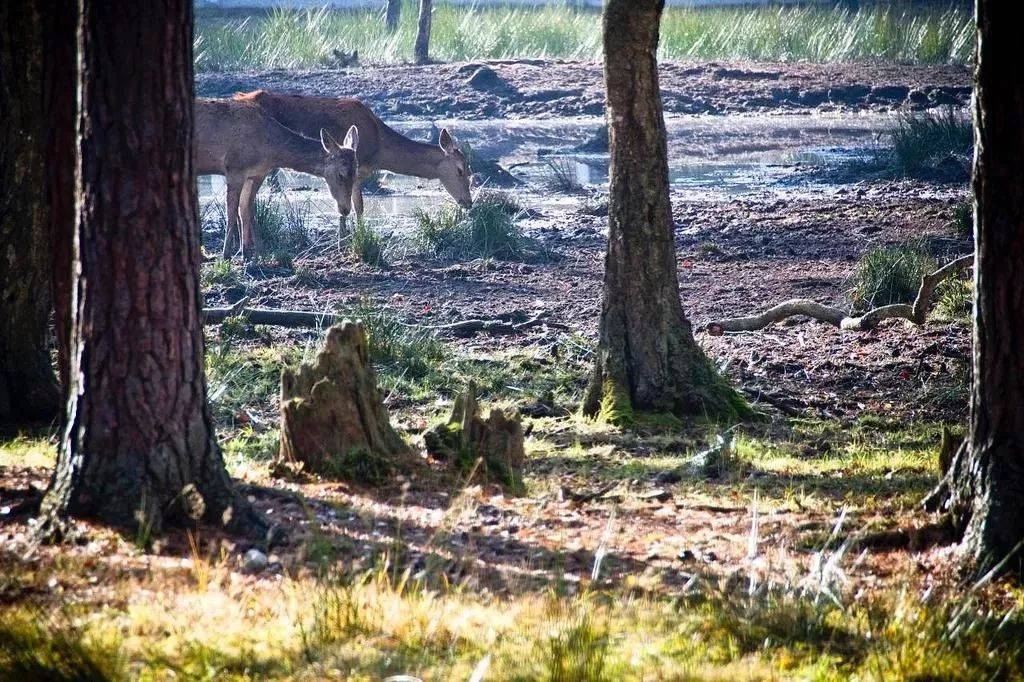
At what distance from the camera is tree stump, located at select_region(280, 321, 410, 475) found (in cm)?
694

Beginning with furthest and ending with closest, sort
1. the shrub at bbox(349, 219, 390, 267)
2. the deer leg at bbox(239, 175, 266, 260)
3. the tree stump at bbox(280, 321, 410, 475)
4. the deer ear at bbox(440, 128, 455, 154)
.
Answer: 1. the deer ear at bbox(440, 128, 455, 154)
2. the deer leg at bbox(239, 175, 266, 260)
3. the shrub at bbox(349, 219, 390, 267)
4. the tree stump at bbox(280, 321, 410, 475)

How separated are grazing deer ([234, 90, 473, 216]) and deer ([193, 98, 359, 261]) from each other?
77cm

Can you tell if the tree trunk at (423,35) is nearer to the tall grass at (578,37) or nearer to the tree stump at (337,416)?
the tall grass at (578,37)

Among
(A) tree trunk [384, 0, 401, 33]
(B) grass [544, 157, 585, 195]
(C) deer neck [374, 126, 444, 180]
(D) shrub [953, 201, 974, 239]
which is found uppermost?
(A) tree trunk [384, 0, 401, 33]

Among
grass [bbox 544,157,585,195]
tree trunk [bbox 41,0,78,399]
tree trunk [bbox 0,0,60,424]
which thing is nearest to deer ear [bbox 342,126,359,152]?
grass [bbox 544,157,585,195]

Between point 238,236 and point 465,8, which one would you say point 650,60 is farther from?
point 465,8

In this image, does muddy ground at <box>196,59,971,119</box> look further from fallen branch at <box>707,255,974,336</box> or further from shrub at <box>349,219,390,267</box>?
fallen branch at <box>707,255,974,336</box>

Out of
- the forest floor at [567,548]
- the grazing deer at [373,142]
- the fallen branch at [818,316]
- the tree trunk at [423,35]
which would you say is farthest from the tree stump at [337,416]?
the tree trunk at [423,35]

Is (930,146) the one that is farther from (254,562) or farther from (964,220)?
(254,562)

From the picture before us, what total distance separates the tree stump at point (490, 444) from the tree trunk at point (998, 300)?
8.72 ft

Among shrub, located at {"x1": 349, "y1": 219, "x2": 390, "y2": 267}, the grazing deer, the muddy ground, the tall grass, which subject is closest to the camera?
shrub, located at {"x1": 349, "y1": 219, "x2": 390, "y2": 267}

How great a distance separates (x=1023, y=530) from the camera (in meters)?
5.12

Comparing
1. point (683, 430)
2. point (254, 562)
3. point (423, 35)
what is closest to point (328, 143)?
point (683, 430)

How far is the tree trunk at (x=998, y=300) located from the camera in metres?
5.04
